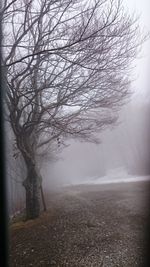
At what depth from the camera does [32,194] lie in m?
8.62

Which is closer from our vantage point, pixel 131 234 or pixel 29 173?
pixel 131 234

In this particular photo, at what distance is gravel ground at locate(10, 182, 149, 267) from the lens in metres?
5.26

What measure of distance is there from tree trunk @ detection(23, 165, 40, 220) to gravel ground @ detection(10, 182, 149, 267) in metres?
0.35

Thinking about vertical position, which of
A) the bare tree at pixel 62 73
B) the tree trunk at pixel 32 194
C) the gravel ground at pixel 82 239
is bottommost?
the gravel ground at pixel 82 239

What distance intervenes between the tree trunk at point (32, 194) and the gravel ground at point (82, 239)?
0.35 m

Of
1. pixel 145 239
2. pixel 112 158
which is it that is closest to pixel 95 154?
pixel 112 158

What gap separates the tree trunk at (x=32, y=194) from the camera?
27.7ft

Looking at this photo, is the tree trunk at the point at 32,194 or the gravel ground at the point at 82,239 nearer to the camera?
the gravel ground at the point at 82,239

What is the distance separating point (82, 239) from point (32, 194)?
2.93m

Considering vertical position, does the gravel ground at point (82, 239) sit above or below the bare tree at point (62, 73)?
below

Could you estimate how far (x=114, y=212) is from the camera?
850cm

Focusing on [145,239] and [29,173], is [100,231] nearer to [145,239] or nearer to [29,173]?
[145,239]

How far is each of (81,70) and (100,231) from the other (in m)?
4.97

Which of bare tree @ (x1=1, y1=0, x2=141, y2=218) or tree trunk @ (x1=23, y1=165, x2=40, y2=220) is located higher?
bare tree @ (x1=1, y1=0, x2=141, y2=218)
